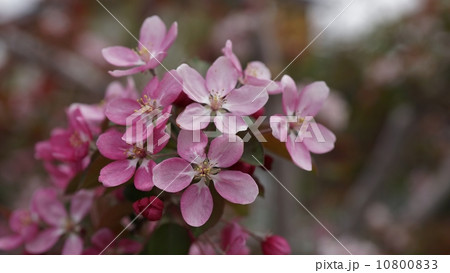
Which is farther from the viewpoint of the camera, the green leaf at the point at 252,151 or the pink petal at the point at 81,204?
the pink petal at the point at 81,204

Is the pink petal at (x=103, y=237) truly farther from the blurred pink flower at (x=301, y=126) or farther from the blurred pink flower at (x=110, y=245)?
the blurred pink flower at (x=301, y=126)

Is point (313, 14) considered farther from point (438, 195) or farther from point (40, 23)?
point (40, 23)

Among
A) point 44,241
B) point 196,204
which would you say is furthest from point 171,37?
point 44,241

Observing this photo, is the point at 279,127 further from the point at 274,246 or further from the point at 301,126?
the point at 274,246

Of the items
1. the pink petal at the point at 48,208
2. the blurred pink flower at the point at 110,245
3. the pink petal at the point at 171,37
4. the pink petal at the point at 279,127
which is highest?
the pink petal at the point at 171,37

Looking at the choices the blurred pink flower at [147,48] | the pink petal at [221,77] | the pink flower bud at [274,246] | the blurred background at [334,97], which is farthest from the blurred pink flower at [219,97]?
the blurred background at [334,97]

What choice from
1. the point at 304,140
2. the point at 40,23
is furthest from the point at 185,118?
the point at 40,23
